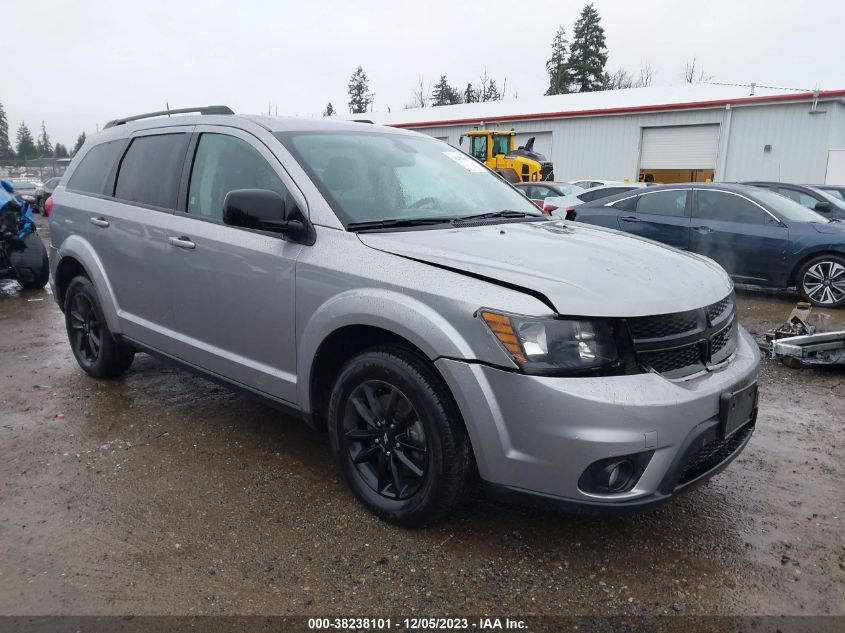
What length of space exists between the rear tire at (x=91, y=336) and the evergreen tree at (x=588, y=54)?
205 feet

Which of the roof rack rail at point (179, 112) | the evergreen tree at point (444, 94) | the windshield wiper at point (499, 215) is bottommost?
the windshield wiper at point (499, 215)

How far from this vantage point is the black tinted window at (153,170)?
386cm

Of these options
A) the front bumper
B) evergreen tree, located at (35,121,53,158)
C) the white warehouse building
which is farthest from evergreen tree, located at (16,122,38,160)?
the front bumper

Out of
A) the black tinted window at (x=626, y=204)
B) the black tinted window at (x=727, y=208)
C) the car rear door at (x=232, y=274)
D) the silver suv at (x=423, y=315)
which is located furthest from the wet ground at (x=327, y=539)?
the black tinted window at (x=626, y=204)

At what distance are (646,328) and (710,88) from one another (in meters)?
32.4

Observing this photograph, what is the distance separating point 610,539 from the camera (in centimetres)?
281

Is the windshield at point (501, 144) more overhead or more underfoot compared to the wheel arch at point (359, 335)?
more overhead

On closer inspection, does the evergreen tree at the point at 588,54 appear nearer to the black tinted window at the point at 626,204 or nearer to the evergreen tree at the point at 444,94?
the evergreen tree at the point at 444,94

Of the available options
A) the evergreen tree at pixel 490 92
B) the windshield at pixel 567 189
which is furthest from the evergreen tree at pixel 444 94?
the windshield at pixel 567 189

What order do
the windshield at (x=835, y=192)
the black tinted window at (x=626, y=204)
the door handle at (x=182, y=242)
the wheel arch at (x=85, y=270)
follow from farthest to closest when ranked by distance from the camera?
the windshield at (x=835, y=192) < the black tinted window at (x=626, y=204) < the wheel arch at (x=85, y=270) < the door handle at (x=182, y=242)

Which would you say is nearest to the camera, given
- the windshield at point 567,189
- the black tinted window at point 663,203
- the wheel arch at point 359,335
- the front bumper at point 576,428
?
the front bumper at point 576,428

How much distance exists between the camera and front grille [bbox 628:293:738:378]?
240cm

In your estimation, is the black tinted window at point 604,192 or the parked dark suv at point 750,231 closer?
the parked dark suv at point 750,231

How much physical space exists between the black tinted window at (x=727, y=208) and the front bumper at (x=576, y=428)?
682cm
